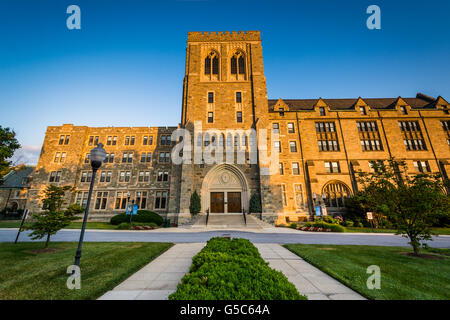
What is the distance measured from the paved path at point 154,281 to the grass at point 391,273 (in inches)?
185

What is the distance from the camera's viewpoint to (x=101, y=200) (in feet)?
91.9

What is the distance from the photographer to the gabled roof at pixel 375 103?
99.3 feet

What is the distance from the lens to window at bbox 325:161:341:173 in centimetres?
2638

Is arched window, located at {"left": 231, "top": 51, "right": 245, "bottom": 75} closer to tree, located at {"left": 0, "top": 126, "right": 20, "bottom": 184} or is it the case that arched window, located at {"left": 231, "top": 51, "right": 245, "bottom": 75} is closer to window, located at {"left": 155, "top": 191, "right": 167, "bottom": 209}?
window, located at {"left": 155, "top": 191, "right": 167, "bottom": 209}

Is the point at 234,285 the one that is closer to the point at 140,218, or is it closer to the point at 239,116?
the point at 140,218

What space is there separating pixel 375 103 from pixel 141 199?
46499mm

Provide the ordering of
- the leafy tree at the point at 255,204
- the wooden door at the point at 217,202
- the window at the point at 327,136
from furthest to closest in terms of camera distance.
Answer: the window at the point at 327,136, the wooden door at the point at 217,202, the leafy tree at the point at 255,204

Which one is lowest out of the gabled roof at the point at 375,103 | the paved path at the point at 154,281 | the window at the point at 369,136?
the paved path at the point at 154,281

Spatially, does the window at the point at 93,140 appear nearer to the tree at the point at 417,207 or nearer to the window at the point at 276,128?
the window at the point at 276,128

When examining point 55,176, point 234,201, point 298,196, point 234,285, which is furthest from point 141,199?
point 234,285

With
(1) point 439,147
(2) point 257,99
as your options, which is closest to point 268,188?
(2) point 257,99

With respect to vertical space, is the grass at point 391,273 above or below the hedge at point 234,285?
below

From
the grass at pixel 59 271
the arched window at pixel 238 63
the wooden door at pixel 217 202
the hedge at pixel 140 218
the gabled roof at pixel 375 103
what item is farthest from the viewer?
the gabled roof at pixel 375 103

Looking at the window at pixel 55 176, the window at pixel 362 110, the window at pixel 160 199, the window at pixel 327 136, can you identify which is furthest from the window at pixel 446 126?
the window at pixel 55 176
